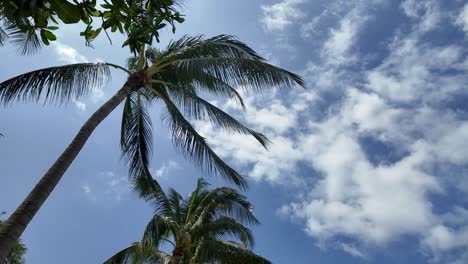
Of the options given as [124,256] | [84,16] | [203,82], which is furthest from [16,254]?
[84,16]

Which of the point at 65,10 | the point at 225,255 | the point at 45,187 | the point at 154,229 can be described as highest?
the point at 154,229

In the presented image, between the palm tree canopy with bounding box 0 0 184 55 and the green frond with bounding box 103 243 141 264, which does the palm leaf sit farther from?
the palm tree canopy with bounding box 0 0 184 55

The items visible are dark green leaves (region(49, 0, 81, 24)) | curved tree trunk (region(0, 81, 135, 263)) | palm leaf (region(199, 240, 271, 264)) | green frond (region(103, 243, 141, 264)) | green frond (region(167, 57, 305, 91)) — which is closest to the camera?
dark green leaves (region(49, 0, 81, 24))

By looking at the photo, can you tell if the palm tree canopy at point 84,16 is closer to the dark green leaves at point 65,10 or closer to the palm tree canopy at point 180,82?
the dark green leaves at point 65,10

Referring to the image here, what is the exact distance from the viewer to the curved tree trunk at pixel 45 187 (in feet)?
16.5

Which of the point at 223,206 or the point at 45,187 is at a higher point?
the point at 223,206

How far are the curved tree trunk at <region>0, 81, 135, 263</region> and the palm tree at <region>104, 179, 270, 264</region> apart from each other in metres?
3.89

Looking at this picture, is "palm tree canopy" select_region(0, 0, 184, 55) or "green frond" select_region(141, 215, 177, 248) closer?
"palm tree canopy" select_region(0, 0, 184, 55)

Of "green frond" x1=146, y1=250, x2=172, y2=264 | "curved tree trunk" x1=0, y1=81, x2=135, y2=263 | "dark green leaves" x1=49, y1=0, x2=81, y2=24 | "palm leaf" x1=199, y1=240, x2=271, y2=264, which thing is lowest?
"dark green leaves" x1=49, y1=0, x2=81, y2=24

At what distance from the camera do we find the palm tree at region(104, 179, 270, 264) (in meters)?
Answer: 12.3

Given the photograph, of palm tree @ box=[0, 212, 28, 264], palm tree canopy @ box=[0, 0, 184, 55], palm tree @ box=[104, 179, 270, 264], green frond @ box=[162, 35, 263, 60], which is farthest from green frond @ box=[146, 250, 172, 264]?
palm tree canopy @ box=[0, 0, 184, 55]

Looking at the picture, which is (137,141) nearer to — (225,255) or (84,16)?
(225,255)

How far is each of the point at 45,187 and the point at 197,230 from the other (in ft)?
27.4

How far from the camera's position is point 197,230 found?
1377 cm
